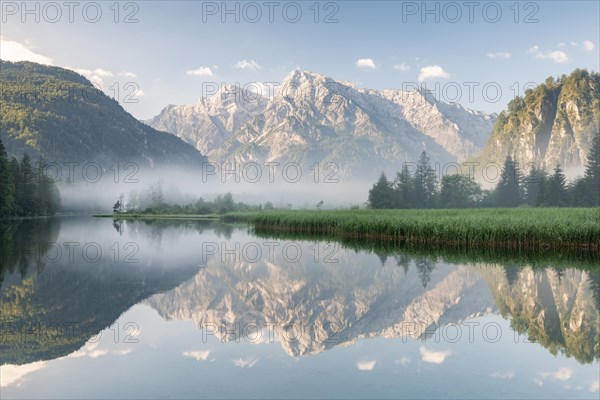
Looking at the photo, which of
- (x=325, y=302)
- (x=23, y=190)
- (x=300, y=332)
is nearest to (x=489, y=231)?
(x=325, y=302)

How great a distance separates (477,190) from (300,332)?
148 meters

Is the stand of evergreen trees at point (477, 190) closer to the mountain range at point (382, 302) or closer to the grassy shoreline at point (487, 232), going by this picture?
the grassy shoreline at point (487, 232)

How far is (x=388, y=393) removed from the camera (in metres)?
9.42

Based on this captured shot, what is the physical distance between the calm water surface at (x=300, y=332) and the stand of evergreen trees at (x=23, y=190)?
81630 mm

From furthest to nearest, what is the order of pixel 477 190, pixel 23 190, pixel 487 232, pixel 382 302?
pixel 477 190 → pixel 23 190 → pixel 487 232 → pixel 382 302

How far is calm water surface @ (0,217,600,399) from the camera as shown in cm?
1005

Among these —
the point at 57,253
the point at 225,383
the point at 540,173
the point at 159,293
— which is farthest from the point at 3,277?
the point at 540,173

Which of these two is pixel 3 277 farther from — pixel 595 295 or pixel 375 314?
pixel 595 295

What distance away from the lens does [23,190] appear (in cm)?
11369

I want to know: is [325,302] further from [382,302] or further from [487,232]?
[487,232]

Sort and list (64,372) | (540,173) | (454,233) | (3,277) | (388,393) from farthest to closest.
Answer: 1. (540,173)
2. (454,233)
3. (3,277)
4. (64,372)
5. (388,393)

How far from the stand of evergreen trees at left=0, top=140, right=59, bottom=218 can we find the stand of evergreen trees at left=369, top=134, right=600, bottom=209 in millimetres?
90630

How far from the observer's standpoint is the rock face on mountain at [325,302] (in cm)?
1488

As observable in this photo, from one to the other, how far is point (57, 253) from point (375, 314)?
92.5ft
